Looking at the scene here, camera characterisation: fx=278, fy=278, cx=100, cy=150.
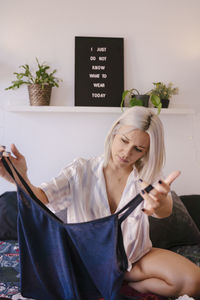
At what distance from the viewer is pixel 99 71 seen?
6.92 ft

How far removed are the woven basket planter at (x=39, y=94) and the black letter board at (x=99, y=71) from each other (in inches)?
9.1

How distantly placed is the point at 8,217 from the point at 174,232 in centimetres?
102

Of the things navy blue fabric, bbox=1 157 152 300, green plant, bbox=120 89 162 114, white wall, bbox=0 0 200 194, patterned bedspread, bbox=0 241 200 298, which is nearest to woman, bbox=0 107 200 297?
navy blue fabric, bbox=1 157 152 300

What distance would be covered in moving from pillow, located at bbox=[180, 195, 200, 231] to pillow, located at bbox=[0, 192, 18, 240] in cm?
115

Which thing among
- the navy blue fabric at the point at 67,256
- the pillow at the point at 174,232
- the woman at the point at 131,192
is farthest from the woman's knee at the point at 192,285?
the pillow at the point at 174,232

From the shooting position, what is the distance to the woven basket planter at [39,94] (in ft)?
6.36

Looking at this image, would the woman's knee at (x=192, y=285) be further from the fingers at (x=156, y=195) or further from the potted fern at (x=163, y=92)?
the potted fern at (x=163, y=92)

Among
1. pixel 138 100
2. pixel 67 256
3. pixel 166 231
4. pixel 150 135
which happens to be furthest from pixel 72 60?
pixel 67 256

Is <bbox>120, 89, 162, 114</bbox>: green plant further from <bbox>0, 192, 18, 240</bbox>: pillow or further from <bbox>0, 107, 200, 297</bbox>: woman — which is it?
<bbox>0, 192, 18, 240</bbox>: pillow

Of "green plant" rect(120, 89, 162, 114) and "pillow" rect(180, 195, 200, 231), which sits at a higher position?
"green plant" rect(120, 89, 162, 114)

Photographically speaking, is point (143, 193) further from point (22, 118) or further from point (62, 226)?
point (22, 118)

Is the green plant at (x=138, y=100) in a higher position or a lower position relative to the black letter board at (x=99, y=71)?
lower

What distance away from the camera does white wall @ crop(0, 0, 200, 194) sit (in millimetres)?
2055

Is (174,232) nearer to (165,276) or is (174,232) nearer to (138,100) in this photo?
(165,276)
